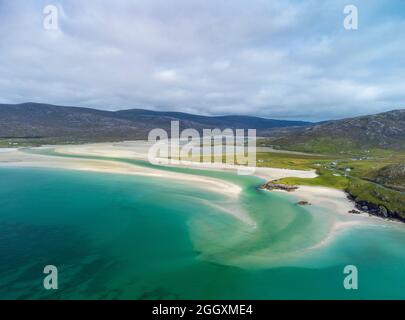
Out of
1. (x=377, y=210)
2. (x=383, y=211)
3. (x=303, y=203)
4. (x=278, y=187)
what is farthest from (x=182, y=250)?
(x=278, y=187)

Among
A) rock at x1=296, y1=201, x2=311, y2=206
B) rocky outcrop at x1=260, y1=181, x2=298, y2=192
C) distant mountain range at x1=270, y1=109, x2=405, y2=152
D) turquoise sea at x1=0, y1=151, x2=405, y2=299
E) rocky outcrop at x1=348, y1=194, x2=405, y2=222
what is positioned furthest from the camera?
distant mountain range at x1=270, y1=109, x2=405, y2=152

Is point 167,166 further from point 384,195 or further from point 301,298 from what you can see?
point 301,298

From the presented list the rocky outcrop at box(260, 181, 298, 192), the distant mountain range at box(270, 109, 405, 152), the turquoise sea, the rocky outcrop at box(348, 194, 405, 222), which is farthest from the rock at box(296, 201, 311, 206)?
the distant mountain range at box(270, 109, 405, 152)

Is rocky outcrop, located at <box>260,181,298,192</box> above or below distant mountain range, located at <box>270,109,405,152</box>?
below

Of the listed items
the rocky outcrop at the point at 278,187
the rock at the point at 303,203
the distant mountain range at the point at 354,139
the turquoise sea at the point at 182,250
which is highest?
the distant mountain range at the point at 354,139

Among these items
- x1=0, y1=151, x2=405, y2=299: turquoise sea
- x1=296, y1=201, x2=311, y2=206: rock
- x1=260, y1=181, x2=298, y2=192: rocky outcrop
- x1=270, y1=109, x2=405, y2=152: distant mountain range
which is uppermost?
x1=270, y1=109, x2=405, y2=152: distant mountain range

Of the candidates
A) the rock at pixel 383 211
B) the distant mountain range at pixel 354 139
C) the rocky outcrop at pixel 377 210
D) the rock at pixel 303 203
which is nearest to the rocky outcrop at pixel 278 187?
the rock at pixel 303 203

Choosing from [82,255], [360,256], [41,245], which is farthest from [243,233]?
[41,245]

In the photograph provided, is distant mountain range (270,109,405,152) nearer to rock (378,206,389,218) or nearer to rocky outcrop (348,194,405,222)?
rocky outcrop (348,194,405,222)

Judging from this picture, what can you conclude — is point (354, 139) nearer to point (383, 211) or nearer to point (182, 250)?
point (383, 211)

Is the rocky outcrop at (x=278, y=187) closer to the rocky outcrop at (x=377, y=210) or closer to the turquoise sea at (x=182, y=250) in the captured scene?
the turquoise sea at (x=182, y=250)
